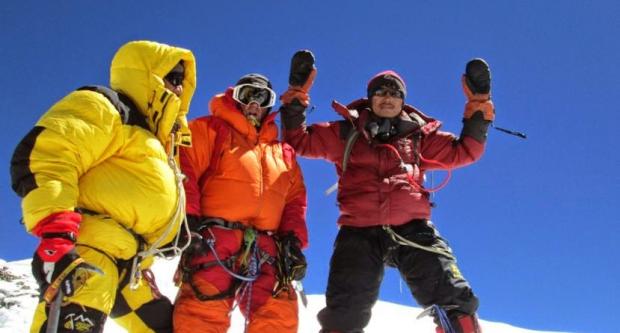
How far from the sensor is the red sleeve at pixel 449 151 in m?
5.49

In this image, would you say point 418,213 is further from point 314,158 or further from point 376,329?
point 376,329

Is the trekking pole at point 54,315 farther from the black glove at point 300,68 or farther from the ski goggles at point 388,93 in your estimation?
the ski goggles at point 388,93

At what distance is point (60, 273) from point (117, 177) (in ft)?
2.40

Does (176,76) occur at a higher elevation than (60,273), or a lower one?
higher

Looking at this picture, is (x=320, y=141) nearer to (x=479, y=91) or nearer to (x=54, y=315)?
(x=479, y=91)

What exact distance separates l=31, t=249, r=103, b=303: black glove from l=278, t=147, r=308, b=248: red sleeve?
2.10 m

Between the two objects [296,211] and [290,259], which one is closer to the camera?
[290,259]

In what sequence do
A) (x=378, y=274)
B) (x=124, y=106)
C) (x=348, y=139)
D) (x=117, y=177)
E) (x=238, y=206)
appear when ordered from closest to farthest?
(x=117, y=177) → (x=124, y=106) → (x=238, y=206) → (x=378, y=274) → (x=348, y=139)

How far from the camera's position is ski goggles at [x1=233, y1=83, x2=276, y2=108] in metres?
4.82

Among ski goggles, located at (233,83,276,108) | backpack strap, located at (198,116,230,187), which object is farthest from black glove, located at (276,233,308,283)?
ski goggles, located at (233,83,276,108)

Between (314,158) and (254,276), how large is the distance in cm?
162

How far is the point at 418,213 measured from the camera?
4.96m

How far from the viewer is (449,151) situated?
18.1 feet

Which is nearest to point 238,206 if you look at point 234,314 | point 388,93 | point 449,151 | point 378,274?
point 378,274
